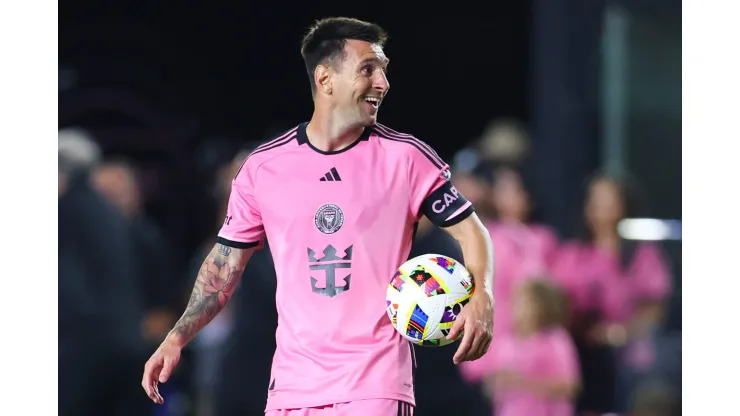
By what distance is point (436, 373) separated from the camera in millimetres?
7121

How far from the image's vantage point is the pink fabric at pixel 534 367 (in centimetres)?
815

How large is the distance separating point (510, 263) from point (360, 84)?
3881 mm

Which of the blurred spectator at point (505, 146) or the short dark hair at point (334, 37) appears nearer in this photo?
the short dark hair at point (334, 37)

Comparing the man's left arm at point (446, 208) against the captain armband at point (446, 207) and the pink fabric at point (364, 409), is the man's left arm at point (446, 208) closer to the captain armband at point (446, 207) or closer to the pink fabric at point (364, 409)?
the captain armband at point (446, 207)

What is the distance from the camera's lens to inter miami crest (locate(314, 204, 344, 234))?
16.1ft

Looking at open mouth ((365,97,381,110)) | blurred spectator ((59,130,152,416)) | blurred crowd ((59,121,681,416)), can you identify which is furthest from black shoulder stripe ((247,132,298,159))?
blurred spectator ((59,130,152,416))

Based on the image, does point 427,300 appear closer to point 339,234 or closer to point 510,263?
point 339,234

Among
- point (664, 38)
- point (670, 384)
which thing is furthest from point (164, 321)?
point (664, 38)

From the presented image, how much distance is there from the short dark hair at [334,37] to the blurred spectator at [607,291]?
3.95 meters

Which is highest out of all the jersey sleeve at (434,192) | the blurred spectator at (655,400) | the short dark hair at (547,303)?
the jersey sleeve at (434,192)

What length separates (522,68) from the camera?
13.8 m

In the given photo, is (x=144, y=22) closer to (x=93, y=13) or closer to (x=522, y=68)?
(x=93, y=13)

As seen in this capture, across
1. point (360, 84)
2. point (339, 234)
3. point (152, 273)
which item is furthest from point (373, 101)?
point (152, 273)

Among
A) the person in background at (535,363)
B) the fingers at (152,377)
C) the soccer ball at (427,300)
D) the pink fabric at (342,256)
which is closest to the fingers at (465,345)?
the soccer ball at (427,300)
